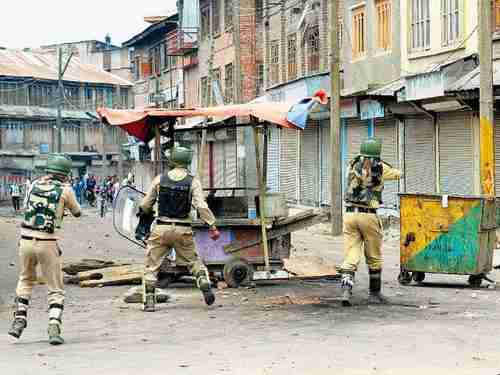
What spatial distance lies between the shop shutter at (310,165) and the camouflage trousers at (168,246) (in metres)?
21.2

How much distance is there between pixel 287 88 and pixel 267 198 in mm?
18910

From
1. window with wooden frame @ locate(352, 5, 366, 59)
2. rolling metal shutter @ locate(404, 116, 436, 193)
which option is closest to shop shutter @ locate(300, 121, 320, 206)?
window with wooden frame @ locate(352, 5, 366, 59)

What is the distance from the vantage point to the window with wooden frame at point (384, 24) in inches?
1126

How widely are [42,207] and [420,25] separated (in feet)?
58.8

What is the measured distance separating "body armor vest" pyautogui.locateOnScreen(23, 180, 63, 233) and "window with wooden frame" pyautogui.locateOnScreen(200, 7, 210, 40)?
135 ft

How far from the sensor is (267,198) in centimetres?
1402

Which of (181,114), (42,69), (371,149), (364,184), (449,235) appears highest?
(42,69)

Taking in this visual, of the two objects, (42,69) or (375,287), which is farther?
(42,69)

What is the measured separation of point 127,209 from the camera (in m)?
14.4

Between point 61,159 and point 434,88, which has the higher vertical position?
point 434,88

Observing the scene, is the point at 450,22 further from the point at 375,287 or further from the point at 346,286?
the point at 346,286

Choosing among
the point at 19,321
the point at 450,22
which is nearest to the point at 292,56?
the point at 450,22

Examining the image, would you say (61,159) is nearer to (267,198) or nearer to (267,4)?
(267,198)

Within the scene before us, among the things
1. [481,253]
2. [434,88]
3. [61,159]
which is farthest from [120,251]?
[61,159]
